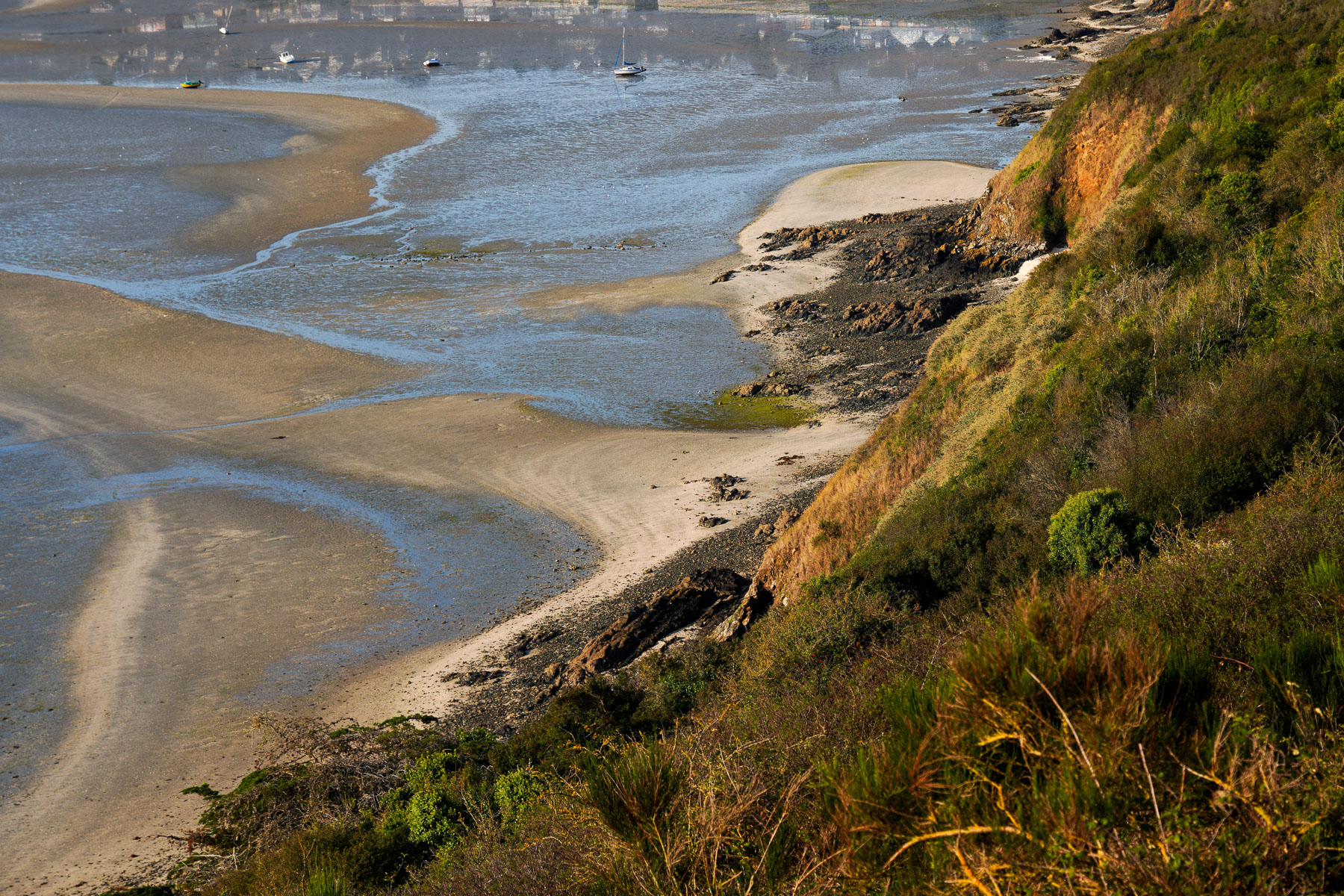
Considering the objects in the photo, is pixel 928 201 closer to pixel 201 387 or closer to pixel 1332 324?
pixel 201 387

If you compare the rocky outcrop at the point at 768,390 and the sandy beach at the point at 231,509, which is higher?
the rocky outcrop at the point at 768,390

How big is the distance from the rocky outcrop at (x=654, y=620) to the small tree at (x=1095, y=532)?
630 centimetres

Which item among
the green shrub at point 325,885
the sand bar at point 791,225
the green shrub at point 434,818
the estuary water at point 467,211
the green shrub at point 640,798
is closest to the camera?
the green shrub at point 640,798

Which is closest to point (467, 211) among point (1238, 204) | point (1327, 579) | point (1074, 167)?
point (1074, 167)

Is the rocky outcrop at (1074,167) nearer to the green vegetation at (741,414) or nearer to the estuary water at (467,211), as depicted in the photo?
the green vegetation at (741,414)

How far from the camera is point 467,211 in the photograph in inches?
1679

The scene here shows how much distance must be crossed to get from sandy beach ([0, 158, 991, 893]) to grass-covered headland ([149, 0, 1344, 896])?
1628 mm

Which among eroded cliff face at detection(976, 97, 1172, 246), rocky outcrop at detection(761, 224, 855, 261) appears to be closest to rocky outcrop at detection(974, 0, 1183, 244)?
eroded cliff face at detection(976, 97, 1172, 246)

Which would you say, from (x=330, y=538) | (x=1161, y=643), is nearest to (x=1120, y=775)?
(x=1161, y=643)

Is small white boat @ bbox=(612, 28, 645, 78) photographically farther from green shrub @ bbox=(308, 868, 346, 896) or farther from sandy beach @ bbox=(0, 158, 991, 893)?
green shrub @ bbox=(308, 868, 346, 896)

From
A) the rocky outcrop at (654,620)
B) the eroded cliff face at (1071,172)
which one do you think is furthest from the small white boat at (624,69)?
the rocky outcrop at (654,620)

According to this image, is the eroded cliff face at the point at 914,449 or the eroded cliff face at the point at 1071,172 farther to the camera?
the eroded cliff face at the point at 1071,172

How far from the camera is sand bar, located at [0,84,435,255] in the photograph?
41156 millimetres

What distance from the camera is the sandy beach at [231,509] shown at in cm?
1253
